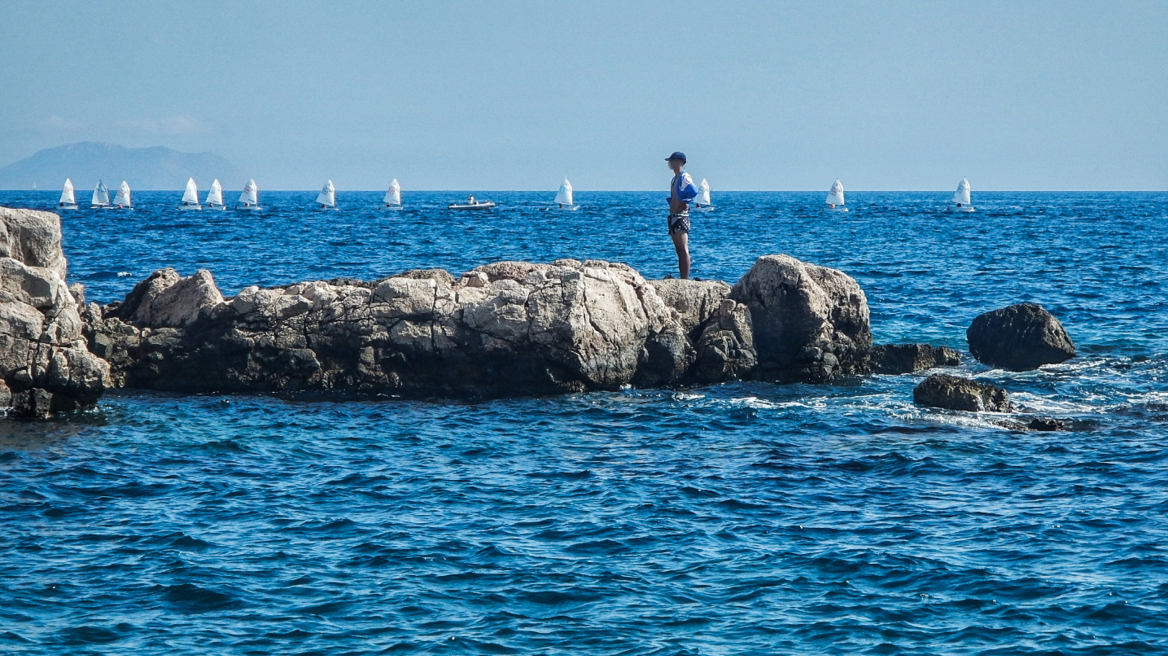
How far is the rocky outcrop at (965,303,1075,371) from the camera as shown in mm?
19891

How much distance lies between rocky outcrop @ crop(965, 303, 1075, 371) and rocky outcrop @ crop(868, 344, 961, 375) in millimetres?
622

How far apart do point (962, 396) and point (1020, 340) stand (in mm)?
4291

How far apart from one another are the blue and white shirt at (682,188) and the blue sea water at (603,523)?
141 inches

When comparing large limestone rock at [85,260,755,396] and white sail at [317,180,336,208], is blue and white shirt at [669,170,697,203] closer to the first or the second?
large limestone rock at [85,260,755,396]

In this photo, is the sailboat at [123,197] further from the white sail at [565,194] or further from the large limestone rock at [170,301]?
the large limestone rock at [170,301]

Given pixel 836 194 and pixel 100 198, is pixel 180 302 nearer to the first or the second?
pixel 100 198

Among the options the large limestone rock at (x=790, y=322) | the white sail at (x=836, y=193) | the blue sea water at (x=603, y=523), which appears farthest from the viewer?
the white sail at (x=836, y=193)

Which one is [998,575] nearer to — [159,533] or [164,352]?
[159,533]

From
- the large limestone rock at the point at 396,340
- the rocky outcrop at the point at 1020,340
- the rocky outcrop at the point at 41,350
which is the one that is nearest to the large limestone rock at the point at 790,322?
→ the large limestone rock at the point at 396,340

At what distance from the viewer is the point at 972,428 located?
15.3 m

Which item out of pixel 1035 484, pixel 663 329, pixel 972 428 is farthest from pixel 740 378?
pixel 1035 484

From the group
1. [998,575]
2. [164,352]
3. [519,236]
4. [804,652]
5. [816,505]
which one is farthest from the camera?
[519,236]

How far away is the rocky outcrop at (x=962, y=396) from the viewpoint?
16.4 metres

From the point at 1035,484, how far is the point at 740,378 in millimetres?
6497
